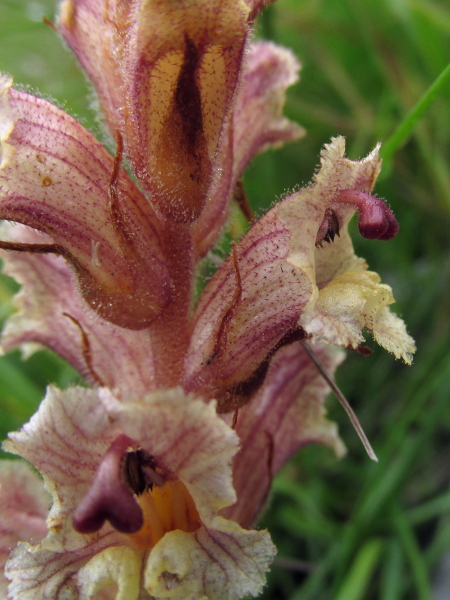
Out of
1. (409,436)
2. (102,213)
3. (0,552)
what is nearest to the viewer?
(102,213)

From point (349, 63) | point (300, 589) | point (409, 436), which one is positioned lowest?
point (300, 589)

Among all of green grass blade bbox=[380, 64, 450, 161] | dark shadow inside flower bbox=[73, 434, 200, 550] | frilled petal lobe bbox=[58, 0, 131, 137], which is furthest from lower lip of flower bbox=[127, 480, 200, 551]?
green grass blade bbox=[380, 64, 450, 161]

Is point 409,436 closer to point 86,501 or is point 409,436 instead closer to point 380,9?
point 86,501

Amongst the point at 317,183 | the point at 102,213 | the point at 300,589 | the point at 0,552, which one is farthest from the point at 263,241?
the point at 300,589

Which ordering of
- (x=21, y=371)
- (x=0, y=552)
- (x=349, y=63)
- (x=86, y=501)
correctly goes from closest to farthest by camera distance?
1. (x=86, y=501)
2. (x=0, y=552)
3. (x=21, y=371)
4. (x=349, y=63)

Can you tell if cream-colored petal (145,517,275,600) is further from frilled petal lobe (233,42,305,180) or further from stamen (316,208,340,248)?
frilled petal lobe (233,42,305,180)

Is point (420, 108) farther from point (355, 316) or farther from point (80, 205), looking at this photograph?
point (80, 205)
